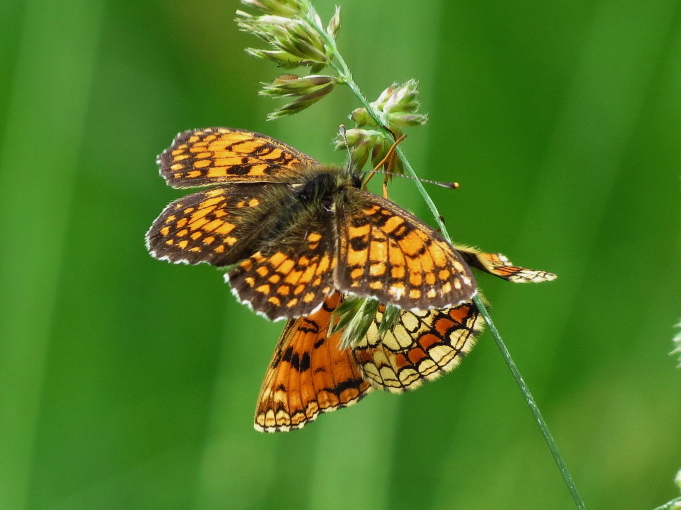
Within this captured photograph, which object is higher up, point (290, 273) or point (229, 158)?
point (229, 158)

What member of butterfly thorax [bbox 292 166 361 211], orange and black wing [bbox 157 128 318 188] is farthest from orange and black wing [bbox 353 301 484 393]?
orange and black wing [bbox 157 128 318 188]

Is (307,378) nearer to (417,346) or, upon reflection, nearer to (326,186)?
(417,346)

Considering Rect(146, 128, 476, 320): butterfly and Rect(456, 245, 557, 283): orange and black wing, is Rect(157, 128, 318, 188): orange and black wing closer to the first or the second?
Rect(146, 128, 476, 320): butterfly

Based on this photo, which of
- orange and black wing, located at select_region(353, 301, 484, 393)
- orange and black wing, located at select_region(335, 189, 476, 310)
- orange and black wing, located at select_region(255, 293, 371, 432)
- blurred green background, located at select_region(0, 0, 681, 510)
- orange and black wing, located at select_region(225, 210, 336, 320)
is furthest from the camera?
blurred green background, located at select_region(0, 0, 681, 510)

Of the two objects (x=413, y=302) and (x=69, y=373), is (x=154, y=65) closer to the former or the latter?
(x=69, y=373)

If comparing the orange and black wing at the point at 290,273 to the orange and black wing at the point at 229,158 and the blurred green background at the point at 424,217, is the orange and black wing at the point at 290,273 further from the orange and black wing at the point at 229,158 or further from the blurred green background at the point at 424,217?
the blurred green background at the point at 424,217

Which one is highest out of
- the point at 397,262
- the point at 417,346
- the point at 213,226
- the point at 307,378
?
the point at 397,262

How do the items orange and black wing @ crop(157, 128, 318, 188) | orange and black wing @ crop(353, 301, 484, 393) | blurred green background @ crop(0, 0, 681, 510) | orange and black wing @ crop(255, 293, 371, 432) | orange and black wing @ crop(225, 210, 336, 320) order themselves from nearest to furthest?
orange and black wing @ crop(225, 210, 336, 320) < orange and black wing @ crop(353, 301, 484, 393) < orange and black wing @ crop(255, 293, 371, 432) < orange and black wing @ crop(157, 128, 318, 188) < blurred green background @ crop(0, 0, 681, 510)

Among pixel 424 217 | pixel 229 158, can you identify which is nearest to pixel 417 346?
pixel 229 158
